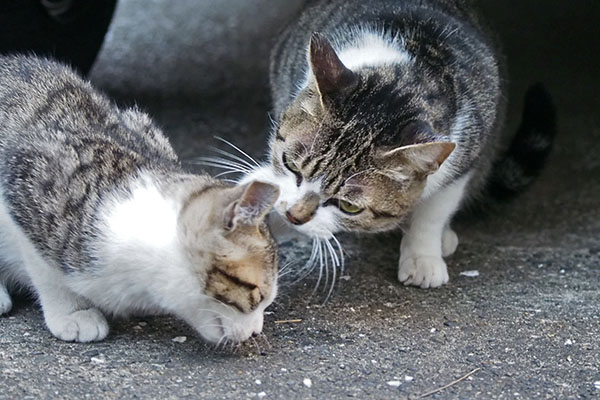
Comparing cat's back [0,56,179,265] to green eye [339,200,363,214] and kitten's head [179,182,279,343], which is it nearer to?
kitten's head [179,182,279,343]

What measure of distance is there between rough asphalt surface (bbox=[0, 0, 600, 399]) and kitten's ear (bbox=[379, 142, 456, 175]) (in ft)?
1.75

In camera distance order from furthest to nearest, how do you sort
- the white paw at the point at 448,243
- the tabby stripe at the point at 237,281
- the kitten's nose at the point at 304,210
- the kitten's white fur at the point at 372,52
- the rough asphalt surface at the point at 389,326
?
the white paw at the point at 448,243 → the kitten's white fur at the point at 372,52 → the kitten's nose at the point at 304,210 → the rough asphalt surface at the point at 389,326 → the tabby stripe at the point at 237,281

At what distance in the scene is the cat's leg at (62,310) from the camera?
2592 millimetres

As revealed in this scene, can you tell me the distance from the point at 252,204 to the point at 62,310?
80 cm

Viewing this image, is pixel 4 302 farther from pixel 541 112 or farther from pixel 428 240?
pixel 541 112

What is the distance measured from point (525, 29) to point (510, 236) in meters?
2.72

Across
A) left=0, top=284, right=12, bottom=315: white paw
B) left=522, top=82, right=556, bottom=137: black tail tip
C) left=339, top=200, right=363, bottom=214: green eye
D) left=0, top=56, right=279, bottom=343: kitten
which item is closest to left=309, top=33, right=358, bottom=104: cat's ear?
left=339, top=200, right=363, bottom=214: green eye

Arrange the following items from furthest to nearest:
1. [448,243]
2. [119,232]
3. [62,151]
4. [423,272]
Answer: [448,243]
[423,272]
[62,151]
[119,232]

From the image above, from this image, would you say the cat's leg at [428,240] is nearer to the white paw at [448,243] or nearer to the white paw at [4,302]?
the white paw at [448,243]

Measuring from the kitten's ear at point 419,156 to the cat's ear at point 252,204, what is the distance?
615 millimetres

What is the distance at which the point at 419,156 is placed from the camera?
8.91ft

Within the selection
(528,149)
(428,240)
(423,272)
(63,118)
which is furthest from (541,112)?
(63,118)

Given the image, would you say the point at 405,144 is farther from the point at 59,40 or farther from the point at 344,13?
the point at 59,40

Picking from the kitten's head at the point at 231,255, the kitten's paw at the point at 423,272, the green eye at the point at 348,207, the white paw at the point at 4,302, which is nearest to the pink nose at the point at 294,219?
the green eye at the point at 348,207
